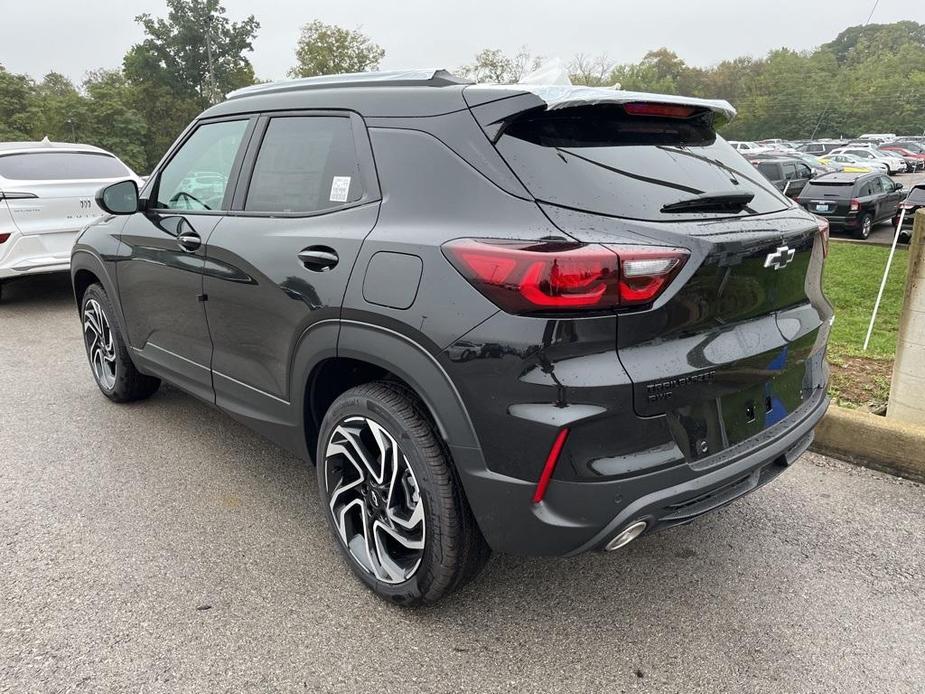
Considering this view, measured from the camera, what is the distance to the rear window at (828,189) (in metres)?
16.3

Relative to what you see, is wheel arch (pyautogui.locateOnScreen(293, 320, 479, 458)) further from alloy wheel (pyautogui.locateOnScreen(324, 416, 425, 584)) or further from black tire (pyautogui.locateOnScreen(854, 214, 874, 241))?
black tire (pyautogui.locateOnScreen(854, 214, 874, 241))

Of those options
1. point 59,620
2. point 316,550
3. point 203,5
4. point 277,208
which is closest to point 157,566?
point 59,620

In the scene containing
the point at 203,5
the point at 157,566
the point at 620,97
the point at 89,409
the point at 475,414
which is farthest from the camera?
the point at 203,5

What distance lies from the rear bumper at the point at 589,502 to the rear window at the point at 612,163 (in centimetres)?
77

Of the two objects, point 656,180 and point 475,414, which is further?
point 656,180

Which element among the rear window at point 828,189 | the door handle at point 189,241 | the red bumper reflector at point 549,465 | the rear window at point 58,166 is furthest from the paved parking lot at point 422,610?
the rear window at point 828,189

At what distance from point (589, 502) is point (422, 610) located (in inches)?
34.9

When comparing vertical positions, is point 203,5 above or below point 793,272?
above

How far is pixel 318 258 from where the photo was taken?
2428 millimetres

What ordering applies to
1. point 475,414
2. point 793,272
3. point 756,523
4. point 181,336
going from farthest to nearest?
point 181,336 < point 756,523 < point 793,272 < point 475,414

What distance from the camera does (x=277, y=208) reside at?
9.11ft

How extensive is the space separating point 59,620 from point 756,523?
2779 mm

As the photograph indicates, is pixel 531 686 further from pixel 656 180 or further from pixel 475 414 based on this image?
pixel 656 180

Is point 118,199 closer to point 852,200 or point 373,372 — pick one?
point 373,372
